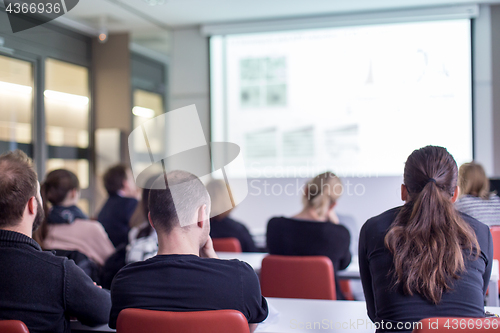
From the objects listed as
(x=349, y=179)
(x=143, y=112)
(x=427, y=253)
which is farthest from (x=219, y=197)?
(x=143, y=112)

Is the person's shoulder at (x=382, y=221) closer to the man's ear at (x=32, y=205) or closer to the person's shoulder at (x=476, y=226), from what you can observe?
the person's shoulder at (x=476, y=226)

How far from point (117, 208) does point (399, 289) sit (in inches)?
98.7

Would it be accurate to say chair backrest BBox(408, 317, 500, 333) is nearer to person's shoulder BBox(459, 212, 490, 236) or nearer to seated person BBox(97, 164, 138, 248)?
person's shoulder BBox(459, 212, 490, 236)

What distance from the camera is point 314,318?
1550mm

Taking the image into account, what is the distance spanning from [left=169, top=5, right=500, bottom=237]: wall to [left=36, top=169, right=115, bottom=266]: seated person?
2.16m

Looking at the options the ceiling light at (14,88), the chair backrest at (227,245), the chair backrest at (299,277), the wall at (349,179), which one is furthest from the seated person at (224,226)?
the ceiling light at (14,88)

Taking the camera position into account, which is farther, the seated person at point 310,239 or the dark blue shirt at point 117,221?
the dark blue shirt at point 117,221

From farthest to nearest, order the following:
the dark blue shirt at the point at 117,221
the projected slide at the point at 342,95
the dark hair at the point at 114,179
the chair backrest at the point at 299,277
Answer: the projected slide at the point at 342,95 → the dark hair at the point at 114,179 → the dark blue shirt at the point at 117,221 → the chair backrest at the point at 299,277

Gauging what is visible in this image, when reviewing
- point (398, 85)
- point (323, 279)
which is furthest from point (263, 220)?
point (323, 279)

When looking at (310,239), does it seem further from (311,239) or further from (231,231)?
(231,231)

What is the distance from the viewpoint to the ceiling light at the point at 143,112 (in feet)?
17.6

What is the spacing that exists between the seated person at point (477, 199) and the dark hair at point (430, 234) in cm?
102

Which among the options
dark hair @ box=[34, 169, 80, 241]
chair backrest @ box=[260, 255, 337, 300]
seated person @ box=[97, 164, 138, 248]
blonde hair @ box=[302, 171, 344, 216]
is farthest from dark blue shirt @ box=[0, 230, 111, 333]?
seated person @ box=[97, 164, 138, 248]

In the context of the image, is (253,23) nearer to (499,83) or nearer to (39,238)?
(499,83)
